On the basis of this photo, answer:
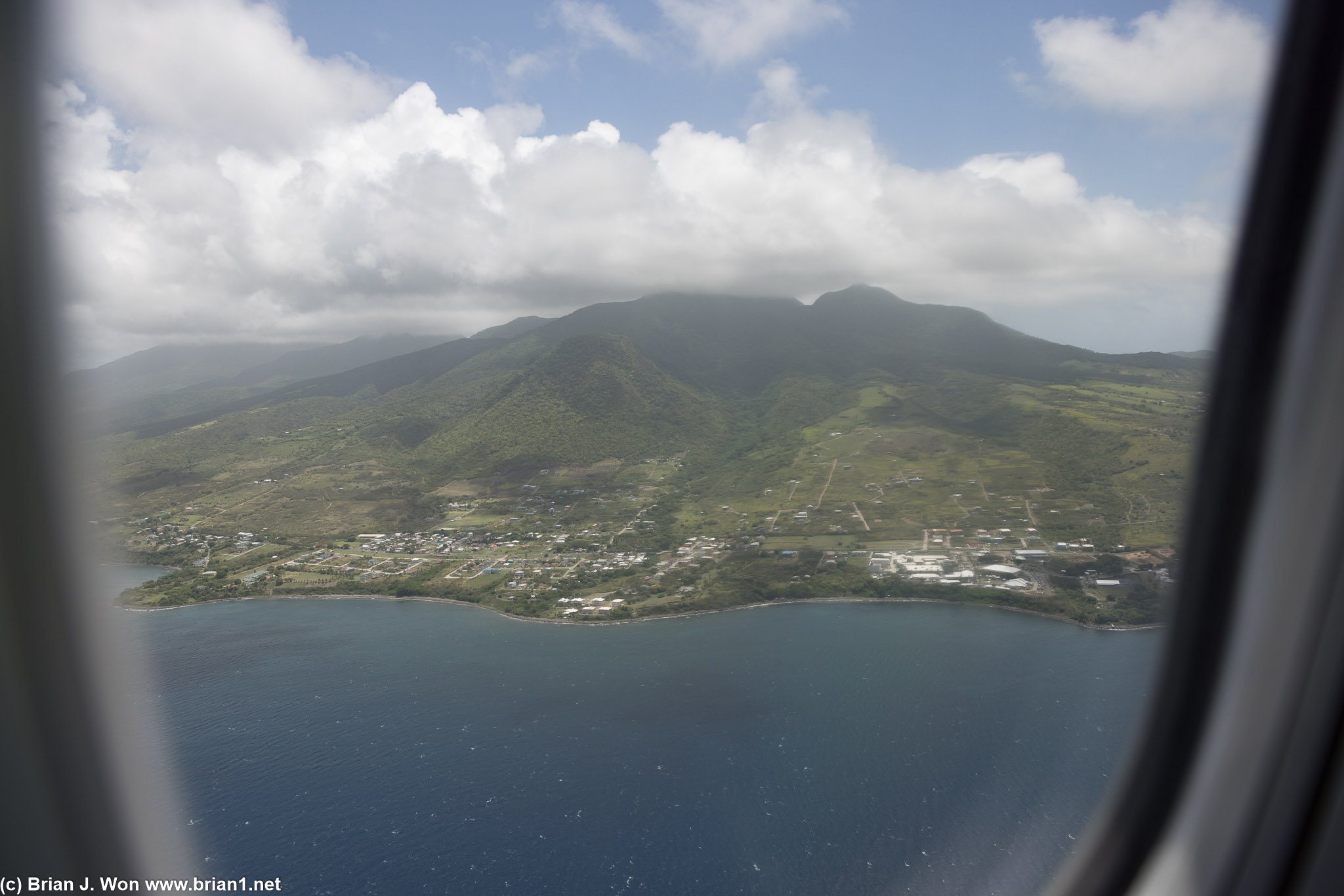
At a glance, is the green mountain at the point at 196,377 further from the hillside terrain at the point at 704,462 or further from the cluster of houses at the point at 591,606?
the cluster of houses at the point at 591,606

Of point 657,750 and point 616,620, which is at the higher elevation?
point 657,750

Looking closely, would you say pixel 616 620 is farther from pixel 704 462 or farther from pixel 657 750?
pixel 704 462

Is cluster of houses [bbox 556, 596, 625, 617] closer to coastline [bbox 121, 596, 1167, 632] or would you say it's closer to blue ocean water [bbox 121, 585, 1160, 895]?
coastline [bbox 121, 596, 1167, 632]

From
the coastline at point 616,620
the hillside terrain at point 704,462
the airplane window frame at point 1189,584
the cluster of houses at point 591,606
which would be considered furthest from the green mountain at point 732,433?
the airplane window frame at point 1189,584

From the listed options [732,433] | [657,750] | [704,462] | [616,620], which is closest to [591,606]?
[616,620]

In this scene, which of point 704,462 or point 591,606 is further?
point 704,462

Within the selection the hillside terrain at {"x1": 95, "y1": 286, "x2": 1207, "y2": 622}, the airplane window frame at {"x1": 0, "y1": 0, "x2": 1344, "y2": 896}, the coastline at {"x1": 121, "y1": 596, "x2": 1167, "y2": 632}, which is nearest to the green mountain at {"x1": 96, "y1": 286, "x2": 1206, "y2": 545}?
the hillside terrain at {"x1": 95, "y1": 286, "x2": 1207, "y2": 622}
